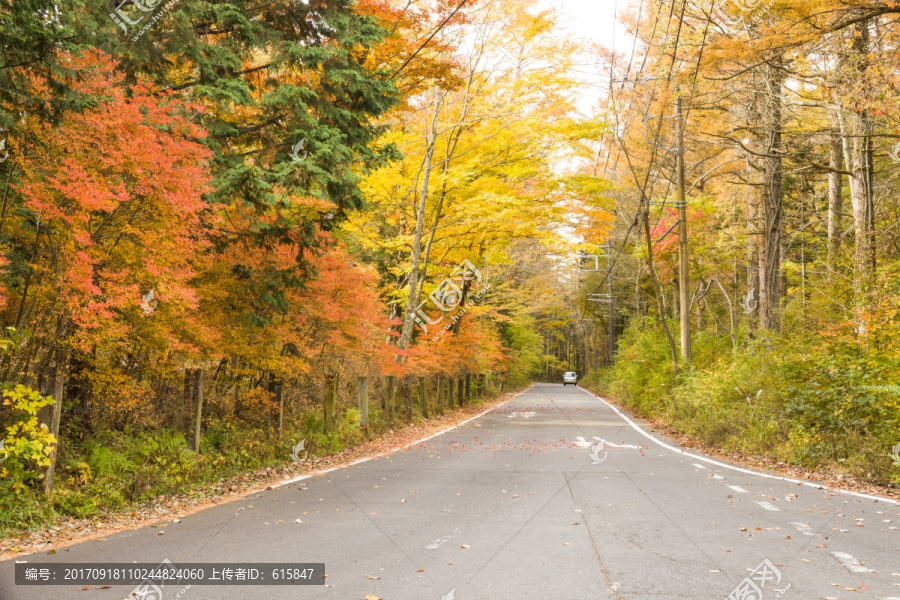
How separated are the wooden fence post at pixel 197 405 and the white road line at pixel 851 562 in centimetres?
857

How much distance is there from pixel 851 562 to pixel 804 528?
54.5 inches

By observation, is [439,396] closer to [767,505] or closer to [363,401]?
[363,401]

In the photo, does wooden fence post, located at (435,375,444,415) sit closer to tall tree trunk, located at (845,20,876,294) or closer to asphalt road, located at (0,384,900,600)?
asphalt road, located at (0,384,900,600)

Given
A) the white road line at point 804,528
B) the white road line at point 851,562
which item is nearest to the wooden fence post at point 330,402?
the white road line at point 804,528

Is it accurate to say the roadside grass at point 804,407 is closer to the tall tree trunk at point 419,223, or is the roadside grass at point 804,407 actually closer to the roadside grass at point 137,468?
the tall tree trunk at point 419,223

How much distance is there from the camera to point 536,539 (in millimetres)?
6512

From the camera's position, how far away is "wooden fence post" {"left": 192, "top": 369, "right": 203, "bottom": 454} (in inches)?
416

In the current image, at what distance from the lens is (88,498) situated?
26.0ft

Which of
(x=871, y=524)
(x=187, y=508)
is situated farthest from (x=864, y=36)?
(x=187, y=508)

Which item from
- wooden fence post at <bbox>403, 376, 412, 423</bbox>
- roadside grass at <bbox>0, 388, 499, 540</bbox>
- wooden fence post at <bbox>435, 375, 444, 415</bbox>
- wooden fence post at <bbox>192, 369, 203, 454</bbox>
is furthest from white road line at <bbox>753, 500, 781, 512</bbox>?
wooden fence post at <bbox>435, 375, 444, 415</bbox>

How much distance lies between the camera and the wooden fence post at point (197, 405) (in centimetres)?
1057

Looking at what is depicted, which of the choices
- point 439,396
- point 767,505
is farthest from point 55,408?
point 439,396

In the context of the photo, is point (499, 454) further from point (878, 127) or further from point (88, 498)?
point (878, 127)

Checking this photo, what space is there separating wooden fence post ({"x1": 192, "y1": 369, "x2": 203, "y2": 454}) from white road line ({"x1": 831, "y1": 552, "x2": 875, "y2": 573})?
28.1 ft
